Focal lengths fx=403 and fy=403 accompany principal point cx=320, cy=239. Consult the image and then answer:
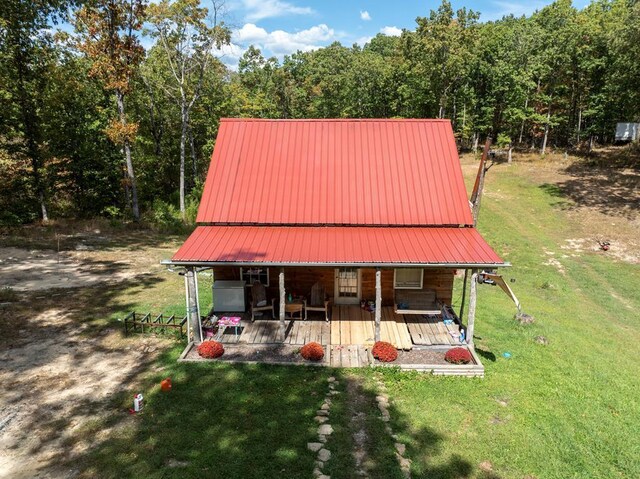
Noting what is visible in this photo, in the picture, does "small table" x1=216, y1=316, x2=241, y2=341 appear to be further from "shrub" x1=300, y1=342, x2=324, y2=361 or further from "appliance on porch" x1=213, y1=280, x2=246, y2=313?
"shrub" x1=300, y1=342, x2=324, y2=361

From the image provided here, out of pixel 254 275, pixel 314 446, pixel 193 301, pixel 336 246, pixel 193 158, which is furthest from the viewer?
pixel 193 158

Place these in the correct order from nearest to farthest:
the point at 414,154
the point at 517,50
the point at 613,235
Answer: the point at 414,154 < the point at 613,235 < the point at 517,50

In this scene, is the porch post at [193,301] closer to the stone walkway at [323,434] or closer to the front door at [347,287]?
the stone walkway at [323,434]

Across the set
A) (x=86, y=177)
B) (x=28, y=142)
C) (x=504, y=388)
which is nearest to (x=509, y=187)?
(x=504, y=388)

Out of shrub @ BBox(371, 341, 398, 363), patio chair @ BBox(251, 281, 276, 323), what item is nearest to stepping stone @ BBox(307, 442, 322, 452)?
shrub @ BBox(371, 341, 398, 363)

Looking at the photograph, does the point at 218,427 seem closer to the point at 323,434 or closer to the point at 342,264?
the point at 323,434

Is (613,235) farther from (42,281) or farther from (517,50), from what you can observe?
(42,281)

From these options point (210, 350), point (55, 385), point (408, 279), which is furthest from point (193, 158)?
point (55, 385)
